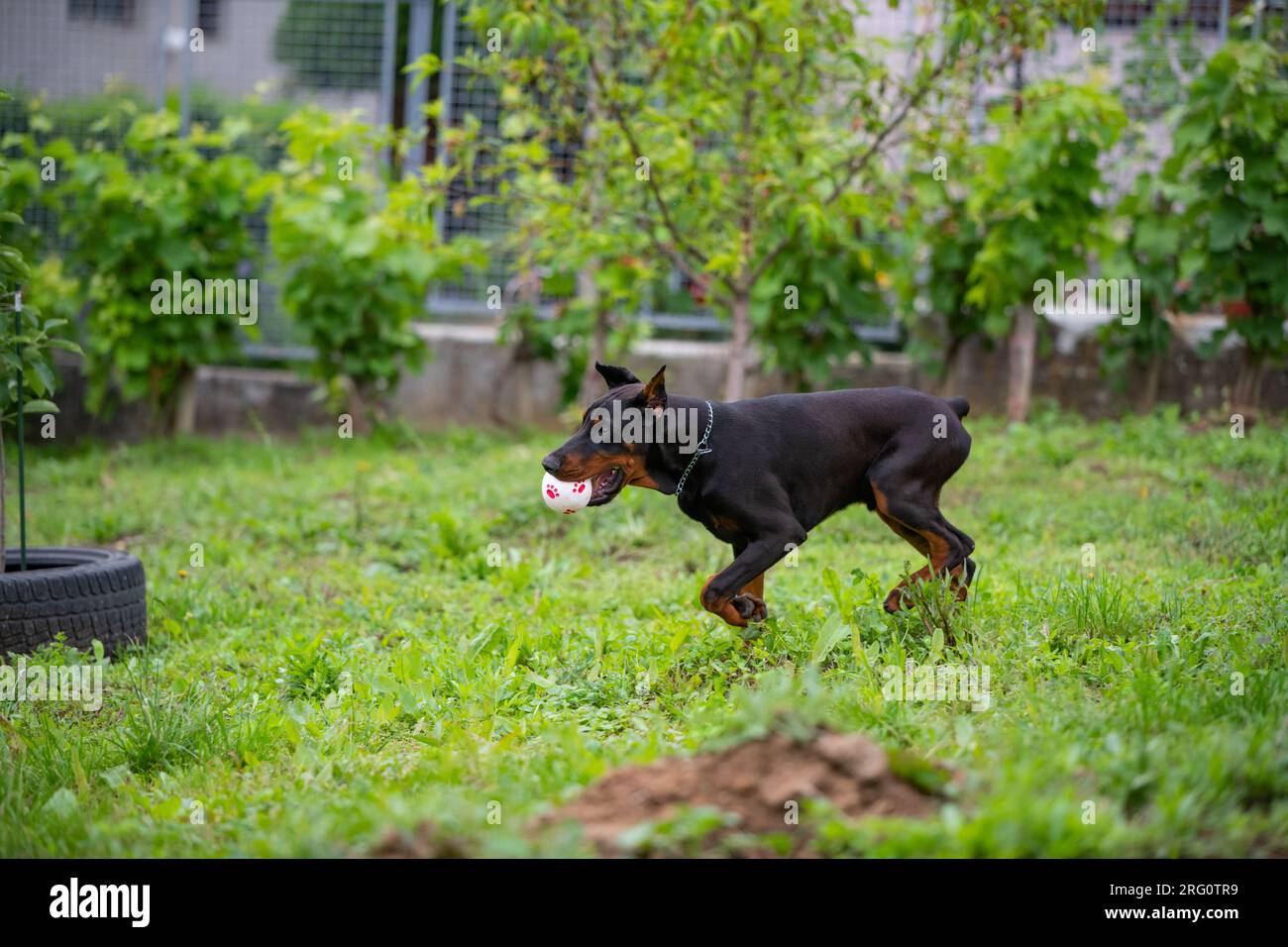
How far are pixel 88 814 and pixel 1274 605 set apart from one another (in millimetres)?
4428

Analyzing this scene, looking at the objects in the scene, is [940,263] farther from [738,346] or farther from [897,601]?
[897,601]

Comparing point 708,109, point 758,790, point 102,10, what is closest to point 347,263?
point 708,109

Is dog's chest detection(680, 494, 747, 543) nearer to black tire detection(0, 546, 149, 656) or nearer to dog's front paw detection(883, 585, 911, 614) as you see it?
dog's front paw detection(883, 585, 911, 614)

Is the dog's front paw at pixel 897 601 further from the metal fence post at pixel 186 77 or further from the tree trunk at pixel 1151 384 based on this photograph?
the metal fence post at pixel 186 77

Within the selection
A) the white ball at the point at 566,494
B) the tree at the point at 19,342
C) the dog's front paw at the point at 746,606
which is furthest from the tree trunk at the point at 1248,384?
the tree at the point at 19,342

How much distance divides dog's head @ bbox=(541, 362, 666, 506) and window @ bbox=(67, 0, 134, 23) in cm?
985

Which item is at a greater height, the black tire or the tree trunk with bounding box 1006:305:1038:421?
the tree trunk with bounding box 1006:305:1038:421

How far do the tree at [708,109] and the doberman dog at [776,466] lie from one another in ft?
8.57

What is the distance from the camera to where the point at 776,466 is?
5004 mm

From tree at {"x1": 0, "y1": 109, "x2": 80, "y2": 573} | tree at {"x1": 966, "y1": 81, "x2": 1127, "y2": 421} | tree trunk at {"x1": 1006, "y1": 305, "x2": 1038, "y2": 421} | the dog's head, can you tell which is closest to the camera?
the dog's head

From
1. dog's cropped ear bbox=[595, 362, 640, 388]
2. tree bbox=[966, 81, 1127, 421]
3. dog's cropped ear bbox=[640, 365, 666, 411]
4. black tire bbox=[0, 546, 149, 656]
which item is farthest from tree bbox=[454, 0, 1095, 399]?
black tire bbox=[0, 546, 149, 656]

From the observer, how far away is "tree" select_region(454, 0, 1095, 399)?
7574 mm

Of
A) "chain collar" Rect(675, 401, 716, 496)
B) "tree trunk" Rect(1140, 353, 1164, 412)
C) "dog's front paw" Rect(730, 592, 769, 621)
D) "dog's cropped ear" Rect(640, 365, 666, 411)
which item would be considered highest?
"dog's cropped ear" Rect(640, 365, 666, 411)

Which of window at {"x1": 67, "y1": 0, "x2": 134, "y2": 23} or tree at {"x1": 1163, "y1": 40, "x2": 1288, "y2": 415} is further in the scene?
window at {"x1": 67, "y1": 0, "x2": 134, "y2": 23}
